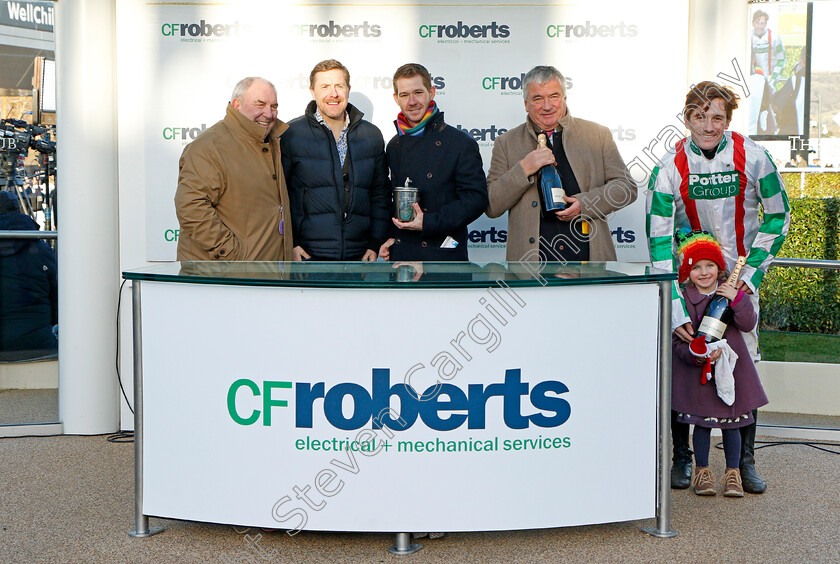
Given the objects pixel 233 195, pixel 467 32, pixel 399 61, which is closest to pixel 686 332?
pixel 233 195

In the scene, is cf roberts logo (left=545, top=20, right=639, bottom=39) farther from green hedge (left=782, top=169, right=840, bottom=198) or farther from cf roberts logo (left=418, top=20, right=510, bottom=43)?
green hedge (left=782, top=169, right=840, bottom=198)

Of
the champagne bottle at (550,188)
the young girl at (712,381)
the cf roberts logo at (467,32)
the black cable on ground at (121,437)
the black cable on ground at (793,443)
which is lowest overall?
the black cable on ground at (793,443)

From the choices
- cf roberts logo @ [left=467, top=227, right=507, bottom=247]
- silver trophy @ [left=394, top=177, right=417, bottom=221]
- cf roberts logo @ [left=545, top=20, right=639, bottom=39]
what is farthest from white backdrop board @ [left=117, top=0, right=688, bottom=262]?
silver trophy @ [left=394, top=177, right=417, bottom=221]

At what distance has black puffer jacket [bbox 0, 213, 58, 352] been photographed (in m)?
6.00

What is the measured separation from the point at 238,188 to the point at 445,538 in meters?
2.13

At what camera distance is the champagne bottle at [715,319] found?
4375mm

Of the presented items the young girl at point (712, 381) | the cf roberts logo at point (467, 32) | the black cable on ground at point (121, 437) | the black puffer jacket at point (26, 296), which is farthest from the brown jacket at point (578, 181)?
the black puffer jacket at point (26, 296)

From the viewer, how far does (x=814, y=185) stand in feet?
20.0

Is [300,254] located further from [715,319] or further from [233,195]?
[715,319]

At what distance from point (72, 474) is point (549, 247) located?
9.39 ft

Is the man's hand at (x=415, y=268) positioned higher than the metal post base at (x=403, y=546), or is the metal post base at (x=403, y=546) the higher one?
the man's hand at (x=415, y=268)

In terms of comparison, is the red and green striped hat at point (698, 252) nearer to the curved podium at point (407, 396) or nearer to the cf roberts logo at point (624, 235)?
the curved podium at point (407, 396)

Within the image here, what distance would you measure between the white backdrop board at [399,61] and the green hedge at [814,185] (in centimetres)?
95

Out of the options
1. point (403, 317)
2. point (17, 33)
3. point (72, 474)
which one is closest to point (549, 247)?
point (403, 317)
